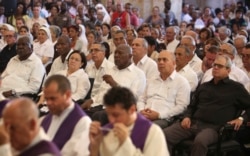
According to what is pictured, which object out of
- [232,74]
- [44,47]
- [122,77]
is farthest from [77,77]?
[44,47]

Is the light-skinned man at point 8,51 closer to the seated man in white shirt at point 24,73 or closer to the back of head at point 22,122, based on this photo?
the seated man in white shirt at point 24,73

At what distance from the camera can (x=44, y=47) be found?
909 cm

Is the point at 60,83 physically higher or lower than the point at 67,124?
higher

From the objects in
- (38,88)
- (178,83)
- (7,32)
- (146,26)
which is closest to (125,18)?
(146,26)

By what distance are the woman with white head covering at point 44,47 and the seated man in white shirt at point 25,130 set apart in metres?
5.78

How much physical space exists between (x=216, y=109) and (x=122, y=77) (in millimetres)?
1231

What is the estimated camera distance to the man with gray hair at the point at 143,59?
22.8ft

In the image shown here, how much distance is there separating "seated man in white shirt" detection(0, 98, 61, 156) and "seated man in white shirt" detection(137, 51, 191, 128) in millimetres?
2880

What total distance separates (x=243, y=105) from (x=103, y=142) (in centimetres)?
228

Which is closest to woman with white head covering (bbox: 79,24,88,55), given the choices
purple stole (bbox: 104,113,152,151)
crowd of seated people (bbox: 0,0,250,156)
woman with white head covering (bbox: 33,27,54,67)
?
crowd of seated people (bbox: 0,0,250,156)

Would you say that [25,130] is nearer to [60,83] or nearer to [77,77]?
[60,83]

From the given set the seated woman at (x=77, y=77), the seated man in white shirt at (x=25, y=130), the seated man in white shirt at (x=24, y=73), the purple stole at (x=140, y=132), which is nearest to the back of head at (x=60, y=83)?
the purple stole at (x=140, y=132)

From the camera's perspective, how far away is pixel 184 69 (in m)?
6.55

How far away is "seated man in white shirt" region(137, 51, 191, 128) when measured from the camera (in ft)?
18.9
